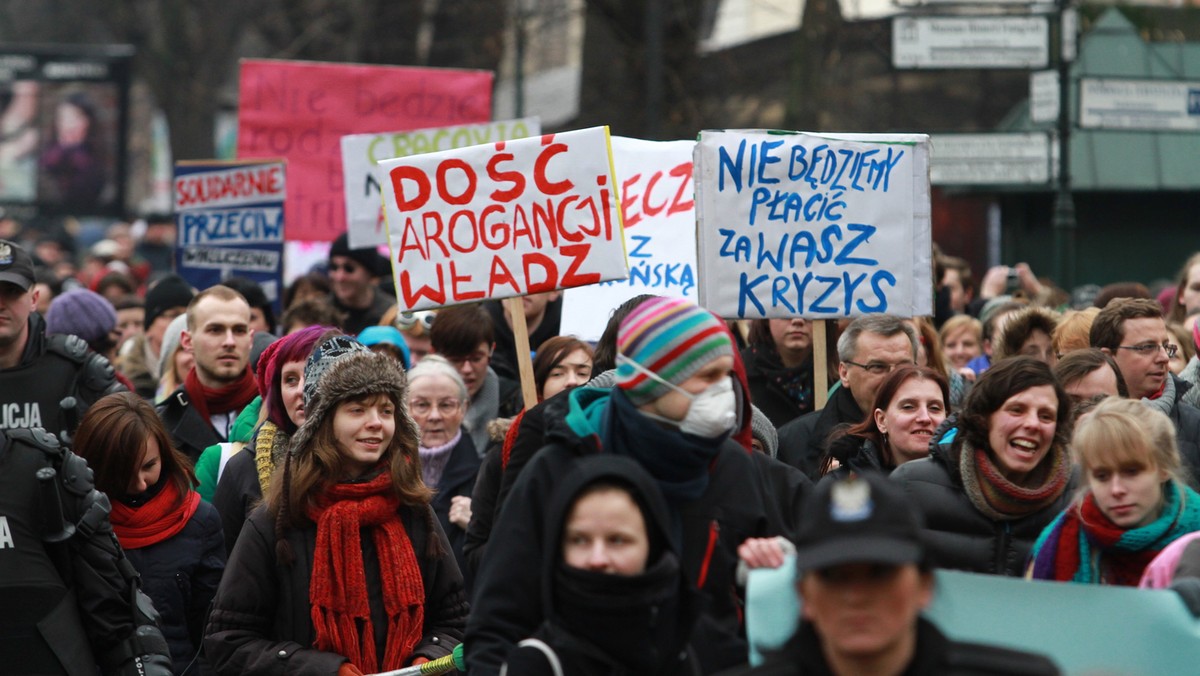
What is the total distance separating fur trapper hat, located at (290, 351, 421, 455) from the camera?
5363mm

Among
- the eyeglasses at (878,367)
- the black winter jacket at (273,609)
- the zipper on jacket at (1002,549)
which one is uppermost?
the eyeglasses at (878,367)

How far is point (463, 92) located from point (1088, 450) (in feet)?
31.7

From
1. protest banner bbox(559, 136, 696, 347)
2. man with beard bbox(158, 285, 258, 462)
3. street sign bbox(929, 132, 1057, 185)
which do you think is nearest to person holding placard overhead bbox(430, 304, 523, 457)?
protest banner bbox(559, 136, 696, 347)

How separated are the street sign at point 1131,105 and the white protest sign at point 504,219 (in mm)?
8863

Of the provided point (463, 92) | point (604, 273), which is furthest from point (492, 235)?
point (463, 92)

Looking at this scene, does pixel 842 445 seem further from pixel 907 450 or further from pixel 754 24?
pixel 754 24

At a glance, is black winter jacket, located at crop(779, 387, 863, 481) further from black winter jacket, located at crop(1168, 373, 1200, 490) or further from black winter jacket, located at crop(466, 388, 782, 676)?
black winter jacket, located at crop(466, 388, 782, 676)

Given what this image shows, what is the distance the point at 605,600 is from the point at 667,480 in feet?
1.26

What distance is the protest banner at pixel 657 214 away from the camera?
334 inches

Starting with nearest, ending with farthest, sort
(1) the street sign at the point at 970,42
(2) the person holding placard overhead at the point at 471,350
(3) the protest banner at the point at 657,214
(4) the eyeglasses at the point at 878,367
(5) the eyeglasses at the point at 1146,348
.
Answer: (4) the eyeglasses at the point at 878,367 → (5) the eyeglasses at the point at 1146,348 → (2) the person holding placard overhead at the point at 471,350 → (3) the protest banner at the point at 657,214 → (1) the street sign at the point at 970,42

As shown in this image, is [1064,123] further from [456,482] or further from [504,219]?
[456,482]

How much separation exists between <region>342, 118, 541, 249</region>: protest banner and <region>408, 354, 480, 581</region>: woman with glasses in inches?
173

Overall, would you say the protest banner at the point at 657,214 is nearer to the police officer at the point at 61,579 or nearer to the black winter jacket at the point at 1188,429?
the black winter jacket at the point at 1188,429

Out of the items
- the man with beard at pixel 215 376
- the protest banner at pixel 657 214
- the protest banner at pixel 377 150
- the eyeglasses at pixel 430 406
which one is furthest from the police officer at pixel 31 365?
the protest banner at pixel 377 150
